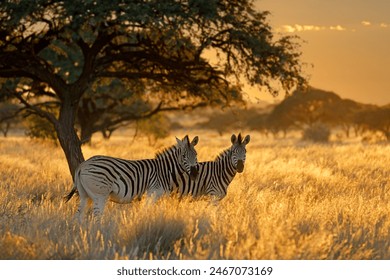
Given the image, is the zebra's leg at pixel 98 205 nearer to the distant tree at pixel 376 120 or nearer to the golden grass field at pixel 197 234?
the golden grass field at pixel 197 234

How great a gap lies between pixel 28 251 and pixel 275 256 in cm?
284

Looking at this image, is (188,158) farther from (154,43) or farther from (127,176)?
(154,43)

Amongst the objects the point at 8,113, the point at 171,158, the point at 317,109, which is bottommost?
the point at 171,158

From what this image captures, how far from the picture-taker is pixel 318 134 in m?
54.2

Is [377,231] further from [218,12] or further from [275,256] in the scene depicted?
[218,12]

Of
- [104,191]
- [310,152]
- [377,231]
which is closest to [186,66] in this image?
[104,191]

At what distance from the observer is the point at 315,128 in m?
55.0

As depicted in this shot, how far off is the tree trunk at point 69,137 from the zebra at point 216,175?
5.58 metres

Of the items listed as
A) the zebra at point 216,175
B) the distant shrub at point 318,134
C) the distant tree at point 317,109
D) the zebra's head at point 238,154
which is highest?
the distant tree at point 317,109

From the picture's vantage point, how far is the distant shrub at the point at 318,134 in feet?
177

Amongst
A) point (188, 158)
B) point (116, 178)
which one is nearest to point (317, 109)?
point (188, 158)

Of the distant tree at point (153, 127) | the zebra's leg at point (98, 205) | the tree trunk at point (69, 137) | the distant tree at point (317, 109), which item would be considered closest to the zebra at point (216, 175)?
the zebra's leg at point (98, 205)

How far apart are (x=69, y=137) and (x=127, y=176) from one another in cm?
666

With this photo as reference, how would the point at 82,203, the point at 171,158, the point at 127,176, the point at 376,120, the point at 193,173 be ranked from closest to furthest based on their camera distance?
the point at 82,203 < the point at 127,176 < the point at 193,173 < the point at 171,158 < the point at 376,120
